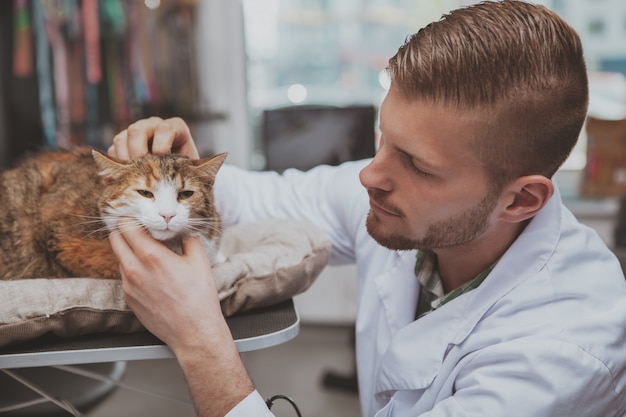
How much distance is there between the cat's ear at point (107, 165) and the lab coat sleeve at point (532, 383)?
609 millimetres

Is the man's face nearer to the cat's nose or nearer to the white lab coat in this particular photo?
the white lab coat

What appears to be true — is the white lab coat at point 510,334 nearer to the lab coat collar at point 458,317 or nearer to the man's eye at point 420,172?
the lab coat collar at point 458,317

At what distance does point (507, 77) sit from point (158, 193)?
565mm

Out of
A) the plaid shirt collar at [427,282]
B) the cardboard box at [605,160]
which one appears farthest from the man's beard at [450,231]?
the cardboard box at [605,160]

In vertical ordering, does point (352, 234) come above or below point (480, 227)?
below

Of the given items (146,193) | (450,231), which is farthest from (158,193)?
(450,231)

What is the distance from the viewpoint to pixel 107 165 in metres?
0.91

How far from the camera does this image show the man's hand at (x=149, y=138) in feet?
3.18

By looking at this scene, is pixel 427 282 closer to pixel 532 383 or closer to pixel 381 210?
pixel 381 210

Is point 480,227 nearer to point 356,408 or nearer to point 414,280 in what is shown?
point 414,280

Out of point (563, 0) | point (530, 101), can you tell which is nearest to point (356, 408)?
point (530, 101)

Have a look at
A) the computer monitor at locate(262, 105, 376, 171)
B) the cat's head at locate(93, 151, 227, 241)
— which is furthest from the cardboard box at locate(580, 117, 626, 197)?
the cat's head at locate(93, 151, 227, 241)

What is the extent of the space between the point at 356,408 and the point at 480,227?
Result: 5.28 ft

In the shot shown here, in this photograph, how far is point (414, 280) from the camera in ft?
3.52
